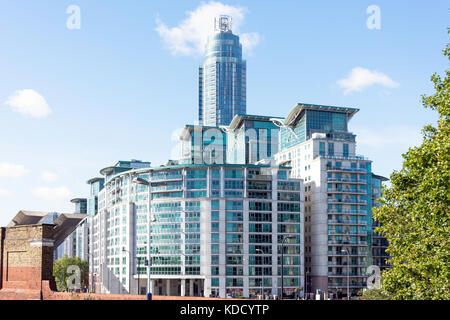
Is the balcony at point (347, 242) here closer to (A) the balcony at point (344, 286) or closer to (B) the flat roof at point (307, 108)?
(A) the balcony at point (344, 286)

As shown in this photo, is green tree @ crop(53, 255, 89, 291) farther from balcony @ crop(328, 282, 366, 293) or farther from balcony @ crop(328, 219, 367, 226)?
balcony @ crop(328, 219, 367, 226)

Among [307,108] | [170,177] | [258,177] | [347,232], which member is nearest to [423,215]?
[258,177]

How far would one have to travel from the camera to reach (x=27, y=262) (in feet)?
226

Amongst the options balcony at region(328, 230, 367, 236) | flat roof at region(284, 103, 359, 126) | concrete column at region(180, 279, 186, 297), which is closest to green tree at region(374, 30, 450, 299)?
concrete column at region(180, 279, 186, 297)

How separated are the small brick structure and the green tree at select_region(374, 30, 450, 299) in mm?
42233

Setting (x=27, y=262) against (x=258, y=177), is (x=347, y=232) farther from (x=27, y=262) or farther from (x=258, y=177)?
(x=27, y=262)

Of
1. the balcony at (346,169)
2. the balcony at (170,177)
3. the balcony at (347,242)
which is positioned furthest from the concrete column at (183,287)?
the balcony at (346,169)

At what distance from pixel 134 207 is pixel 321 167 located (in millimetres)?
50430

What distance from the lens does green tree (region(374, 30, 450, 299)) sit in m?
30.2

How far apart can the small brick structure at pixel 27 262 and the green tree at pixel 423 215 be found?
139 feet

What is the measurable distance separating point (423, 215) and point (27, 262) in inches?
2050

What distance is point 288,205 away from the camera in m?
144
